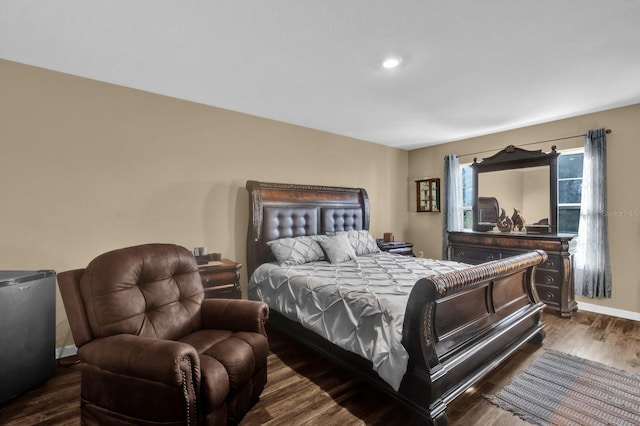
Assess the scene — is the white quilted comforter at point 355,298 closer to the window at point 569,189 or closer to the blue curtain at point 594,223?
the blue curtain at point 594,223

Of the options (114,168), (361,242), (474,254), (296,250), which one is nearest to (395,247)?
(361,242)

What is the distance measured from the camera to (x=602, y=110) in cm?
364

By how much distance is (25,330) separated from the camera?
2111 mm

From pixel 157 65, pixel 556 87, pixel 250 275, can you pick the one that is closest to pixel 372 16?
pixel 157 65

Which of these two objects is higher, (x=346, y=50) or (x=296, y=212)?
(x=346, y=50)

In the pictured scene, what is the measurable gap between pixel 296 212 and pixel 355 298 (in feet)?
6.55

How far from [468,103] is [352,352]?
2.96 m

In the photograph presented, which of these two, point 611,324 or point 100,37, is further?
point 611,324

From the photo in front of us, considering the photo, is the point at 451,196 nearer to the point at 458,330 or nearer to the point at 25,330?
the point at 458,330

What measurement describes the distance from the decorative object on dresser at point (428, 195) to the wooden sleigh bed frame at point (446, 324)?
8.57 ft

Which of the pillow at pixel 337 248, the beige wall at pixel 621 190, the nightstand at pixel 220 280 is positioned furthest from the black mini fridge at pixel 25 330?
the beige wall at pixel 621 190

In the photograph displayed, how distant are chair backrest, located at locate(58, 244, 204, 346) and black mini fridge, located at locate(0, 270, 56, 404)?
666 millimetres

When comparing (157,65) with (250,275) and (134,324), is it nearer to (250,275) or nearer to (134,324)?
(134,324)

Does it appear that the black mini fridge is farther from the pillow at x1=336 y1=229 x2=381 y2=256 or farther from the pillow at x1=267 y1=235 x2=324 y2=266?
the pillow at x1=336 y1=229 x2=381 y2=256
